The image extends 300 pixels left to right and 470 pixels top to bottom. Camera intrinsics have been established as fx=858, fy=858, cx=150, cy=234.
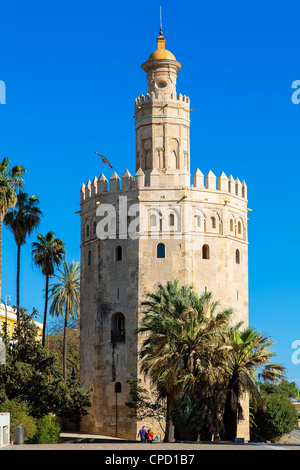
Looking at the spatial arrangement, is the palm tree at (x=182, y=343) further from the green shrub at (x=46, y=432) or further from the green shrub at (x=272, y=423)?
the green shrub at (x=272, y=423)

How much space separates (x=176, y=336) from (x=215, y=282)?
42.9 ft

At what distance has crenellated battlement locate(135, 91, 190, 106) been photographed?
167ft

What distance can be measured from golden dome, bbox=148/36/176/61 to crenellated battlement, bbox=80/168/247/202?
7.65 metres

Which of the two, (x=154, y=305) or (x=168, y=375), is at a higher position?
(x=154, y=305)

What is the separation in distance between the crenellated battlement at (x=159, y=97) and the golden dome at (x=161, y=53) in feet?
7.30

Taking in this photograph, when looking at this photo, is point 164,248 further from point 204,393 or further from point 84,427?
point 204,393

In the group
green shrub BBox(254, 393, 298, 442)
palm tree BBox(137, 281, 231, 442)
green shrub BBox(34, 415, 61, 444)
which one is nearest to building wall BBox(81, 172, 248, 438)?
green shrub BBox(34, 415, 61, 444)

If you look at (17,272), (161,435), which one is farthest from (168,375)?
(17,272)

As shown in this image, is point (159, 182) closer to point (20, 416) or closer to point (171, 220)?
point (171, 220)

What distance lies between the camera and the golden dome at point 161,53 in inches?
2034

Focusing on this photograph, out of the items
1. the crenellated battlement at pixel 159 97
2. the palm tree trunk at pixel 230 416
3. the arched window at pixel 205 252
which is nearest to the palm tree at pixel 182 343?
the palm tree trunk at pixel 230 416

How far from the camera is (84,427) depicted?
48.4 m
